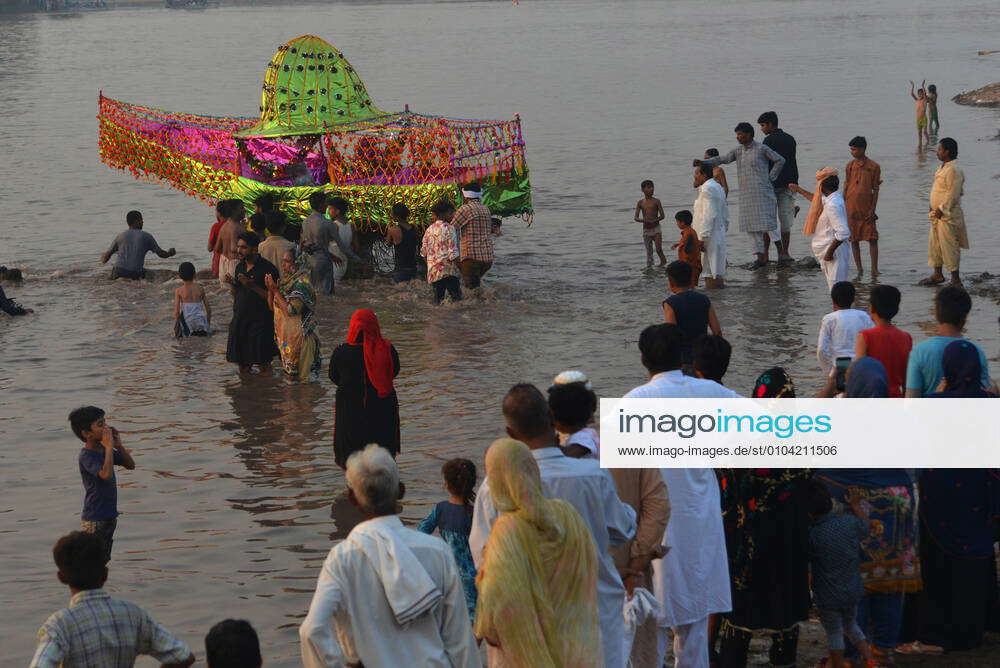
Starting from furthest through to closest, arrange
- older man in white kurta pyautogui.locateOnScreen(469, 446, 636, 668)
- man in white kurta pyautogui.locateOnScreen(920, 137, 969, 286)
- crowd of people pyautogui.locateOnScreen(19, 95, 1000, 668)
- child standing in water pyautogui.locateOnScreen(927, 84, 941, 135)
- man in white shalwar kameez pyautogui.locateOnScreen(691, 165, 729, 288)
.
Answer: child standing in water pyautogui.locateOnScreen(927, 84, 941, 135)
man in white shalwar kameez pyautogui.locateOnScreen(691, 165, 729, 288)
man in white kurta pyautogui.locateOnScreen(920, 137, 969, 286)
older man in white kurta pyautogui.locateOnScreen(469, 446, 636, 668)
crowd of people pyautogui.locateOnScreen(19, 95, 1000, 668)

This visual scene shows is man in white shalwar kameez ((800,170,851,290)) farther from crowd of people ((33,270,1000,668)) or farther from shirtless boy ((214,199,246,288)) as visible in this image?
shirtless boy ((214,199,246,288))

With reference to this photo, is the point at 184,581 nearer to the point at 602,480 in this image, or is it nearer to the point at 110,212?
the point at 602,480

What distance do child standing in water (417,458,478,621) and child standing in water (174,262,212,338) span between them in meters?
7.37

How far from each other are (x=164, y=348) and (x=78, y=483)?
152 inches

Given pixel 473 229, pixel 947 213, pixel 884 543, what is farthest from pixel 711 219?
pixel 884 543

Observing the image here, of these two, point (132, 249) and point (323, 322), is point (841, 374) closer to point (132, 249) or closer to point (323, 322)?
point (323, 322)

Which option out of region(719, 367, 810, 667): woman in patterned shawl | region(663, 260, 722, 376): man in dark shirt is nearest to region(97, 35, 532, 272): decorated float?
region(663, 260, 722, 376): man in dark shirt

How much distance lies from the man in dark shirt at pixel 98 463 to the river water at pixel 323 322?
0.59m

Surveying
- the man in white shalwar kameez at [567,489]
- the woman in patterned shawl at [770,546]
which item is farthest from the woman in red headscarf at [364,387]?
the man in white shalwar kameez at [567,489]

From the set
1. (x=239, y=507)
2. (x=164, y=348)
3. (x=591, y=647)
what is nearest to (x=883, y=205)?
(x=164, y=348)

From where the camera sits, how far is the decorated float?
47.8 ft

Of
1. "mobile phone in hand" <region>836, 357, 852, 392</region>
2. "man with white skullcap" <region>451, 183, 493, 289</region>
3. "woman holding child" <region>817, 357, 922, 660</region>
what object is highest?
"man with white skullcap" <region>451, 183, 493, 289</region>

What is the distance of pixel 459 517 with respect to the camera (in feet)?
18.3

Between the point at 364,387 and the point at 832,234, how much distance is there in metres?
5.88
